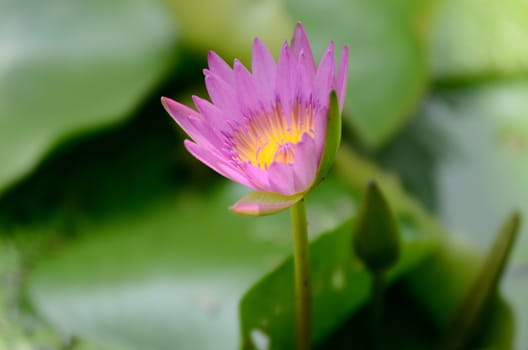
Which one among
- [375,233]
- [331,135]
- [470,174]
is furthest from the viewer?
[470,174]

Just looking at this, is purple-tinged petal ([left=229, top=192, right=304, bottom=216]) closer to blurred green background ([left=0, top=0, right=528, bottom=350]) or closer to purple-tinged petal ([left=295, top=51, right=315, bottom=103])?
purple-tinged petal ([left=295, top=51, right=315, bottom=103])

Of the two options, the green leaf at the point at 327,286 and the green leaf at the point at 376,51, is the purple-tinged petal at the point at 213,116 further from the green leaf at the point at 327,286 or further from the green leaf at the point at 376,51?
the green leaf at the point at 376,51

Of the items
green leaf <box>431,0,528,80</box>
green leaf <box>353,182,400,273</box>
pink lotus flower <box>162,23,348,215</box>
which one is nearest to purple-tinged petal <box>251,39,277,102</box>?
pink lotus flower <box>162,23,348,215</box>

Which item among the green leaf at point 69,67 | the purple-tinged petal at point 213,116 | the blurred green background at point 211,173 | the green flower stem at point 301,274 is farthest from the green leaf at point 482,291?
the green leaf at point 69,67

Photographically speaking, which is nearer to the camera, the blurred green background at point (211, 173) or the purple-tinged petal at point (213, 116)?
the purple-tinged petal at point (213, 116)

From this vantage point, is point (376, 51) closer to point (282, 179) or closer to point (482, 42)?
point (482, 42)

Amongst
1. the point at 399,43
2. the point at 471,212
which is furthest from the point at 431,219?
the point at 399,43

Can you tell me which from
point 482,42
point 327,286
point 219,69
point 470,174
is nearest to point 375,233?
point 327,286

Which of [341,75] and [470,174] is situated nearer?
[341,75]
